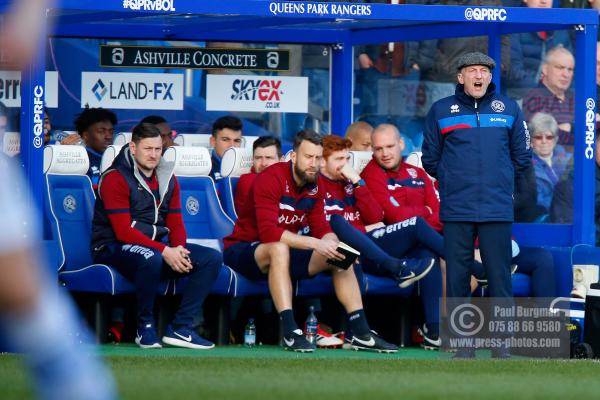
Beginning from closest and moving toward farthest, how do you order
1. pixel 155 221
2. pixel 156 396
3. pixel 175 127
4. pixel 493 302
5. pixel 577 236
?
pixel 156 396 < pixel 493 302 < pixel 155 221 < pixel 577 236 < pixel 175 127

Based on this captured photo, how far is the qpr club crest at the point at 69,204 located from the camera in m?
11.5

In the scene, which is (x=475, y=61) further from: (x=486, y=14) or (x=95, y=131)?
(x=95, y=131)

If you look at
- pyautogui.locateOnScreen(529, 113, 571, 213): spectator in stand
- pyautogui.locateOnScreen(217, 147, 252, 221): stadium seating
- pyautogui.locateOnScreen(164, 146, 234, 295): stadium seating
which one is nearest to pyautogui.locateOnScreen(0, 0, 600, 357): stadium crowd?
pyautogui.locateOnScreen(217, 147, 252, 221): stadium seating

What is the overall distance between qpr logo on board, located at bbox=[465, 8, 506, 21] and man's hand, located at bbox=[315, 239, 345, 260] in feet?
7.73

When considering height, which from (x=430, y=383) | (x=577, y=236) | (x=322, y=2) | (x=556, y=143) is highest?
(x=322, y=2)

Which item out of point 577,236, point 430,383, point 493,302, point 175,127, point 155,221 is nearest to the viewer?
point 430,383

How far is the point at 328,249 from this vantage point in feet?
35.6

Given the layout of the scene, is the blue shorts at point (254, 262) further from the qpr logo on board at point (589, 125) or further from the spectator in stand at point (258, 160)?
the qpr logo on board at point (589, 125)

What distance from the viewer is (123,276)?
432 inches

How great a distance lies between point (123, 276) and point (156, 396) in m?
3.46

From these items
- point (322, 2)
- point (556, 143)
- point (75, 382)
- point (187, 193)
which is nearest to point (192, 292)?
point (187, 193)

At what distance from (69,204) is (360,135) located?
2.70 meters

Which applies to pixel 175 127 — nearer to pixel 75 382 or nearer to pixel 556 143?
pixel 556 143

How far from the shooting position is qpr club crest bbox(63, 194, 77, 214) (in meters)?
11.5
